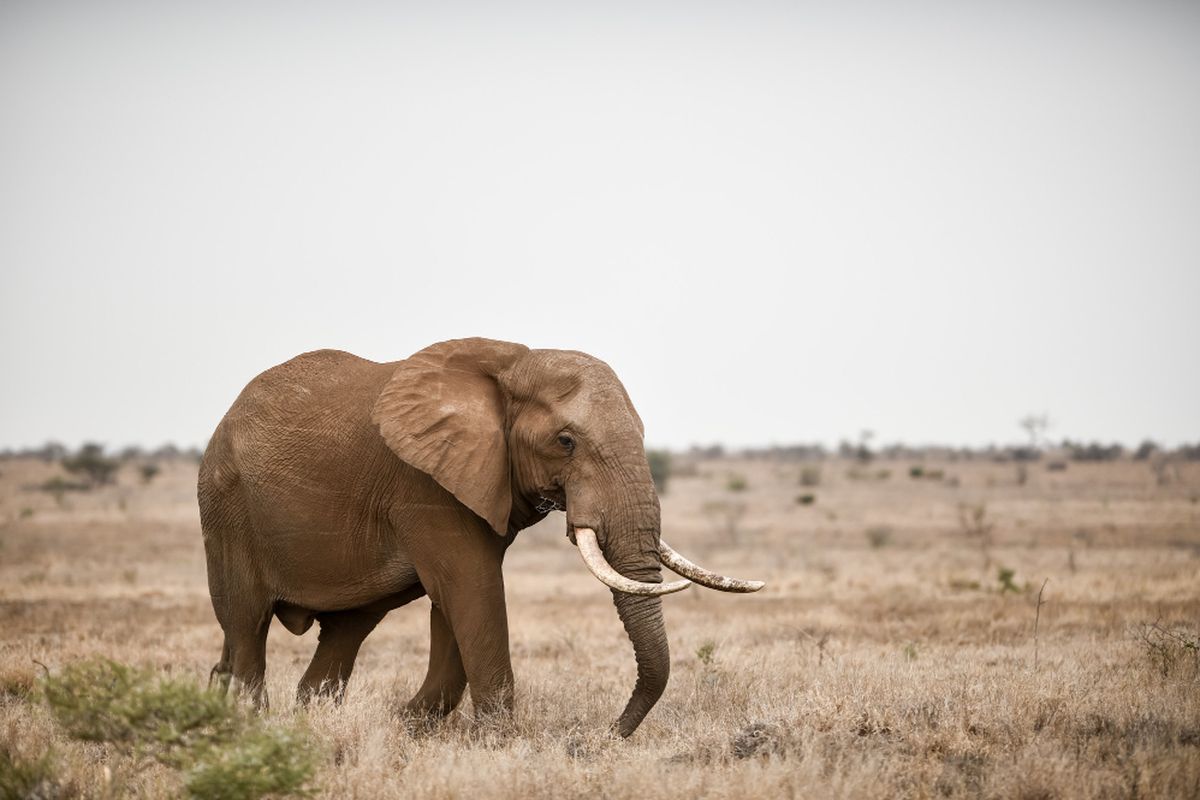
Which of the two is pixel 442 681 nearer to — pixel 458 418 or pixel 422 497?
pixel 422 497

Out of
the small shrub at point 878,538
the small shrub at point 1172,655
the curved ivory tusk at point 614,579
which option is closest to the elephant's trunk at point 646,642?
the curved ivory tusk at point 614,579

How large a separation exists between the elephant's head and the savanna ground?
→ 38.7 inches

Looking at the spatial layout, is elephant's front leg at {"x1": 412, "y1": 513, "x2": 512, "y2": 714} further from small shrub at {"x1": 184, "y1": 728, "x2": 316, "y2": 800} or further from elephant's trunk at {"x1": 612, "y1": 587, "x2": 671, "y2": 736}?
small shrub at {"x1": 184, "y1": 728, "x2": 316, "y2": 800}

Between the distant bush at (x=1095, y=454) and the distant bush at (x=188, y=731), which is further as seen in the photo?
the distant bush at (x=1095, y=454)

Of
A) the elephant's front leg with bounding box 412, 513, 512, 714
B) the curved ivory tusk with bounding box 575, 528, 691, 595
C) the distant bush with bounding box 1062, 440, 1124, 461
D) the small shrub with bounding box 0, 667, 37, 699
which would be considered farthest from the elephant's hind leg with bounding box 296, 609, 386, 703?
the distant bush with bounding box 1062, 440, 1124, 461

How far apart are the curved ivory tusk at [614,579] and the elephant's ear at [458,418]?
75 centimetres

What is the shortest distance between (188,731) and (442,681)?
299cm

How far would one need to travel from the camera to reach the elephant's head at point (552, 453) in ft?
26.8

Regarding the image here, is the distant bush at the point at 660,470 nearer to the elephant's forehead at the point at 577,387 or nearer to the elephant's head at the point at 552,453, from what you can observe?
the elephant's head at the point at 552,453

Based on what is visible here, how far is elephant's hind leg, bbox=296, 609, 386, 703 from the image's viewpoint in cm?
A: 1010

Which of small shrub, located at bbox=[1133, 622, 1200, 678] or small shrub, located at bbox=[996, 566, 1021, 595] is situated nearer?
small shrub, located at bbox=[1133, 622, 1200, 678]

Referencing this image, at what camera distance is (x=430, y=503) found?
8.87 metres

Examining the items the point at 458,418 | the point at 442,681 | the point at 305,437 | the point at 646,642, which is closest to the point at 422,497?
the point at 458,418

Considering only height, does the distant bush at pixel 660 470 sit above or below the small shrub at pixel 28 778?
below
